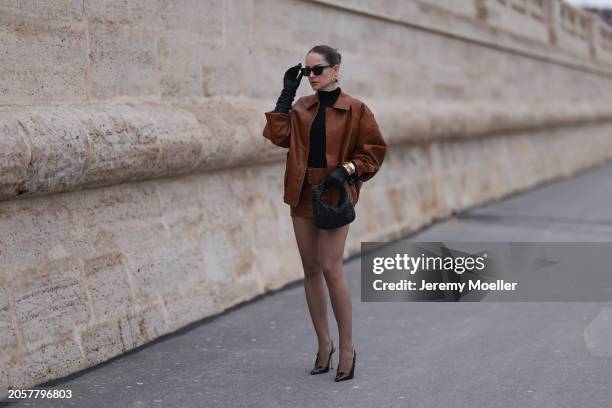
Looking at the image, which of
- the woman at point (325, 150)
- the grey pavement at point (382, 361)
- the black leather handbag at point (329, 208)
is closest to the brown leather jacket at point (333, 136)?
the woman at point (325, 150)

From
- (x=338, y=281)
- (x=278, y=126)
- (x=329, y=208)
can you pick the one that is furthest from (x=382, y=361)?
(x=278, y=126)

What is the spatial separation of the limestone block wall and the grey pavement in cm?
27

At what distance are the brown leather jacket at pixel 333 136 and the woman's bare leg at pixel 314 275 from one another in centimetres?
14

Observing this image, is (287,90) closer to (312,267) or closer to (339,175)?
(339,175)

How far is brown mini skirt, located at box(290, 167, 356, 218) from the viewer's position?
16.9 ft

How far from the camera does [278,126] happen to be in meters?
5.17

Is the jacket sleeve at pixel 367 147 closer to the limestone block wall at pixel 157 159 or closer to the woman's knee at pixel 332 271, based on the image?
the woman's knee at pixel 332 271

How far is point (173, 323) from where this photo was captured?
20.7 feet

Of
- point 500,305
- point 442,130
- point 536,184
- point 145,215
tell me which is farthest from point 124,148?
point 536,184

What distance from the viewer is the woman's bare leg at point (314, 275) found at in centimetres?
523

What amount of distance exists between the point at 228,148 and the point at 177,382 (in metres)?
2.24

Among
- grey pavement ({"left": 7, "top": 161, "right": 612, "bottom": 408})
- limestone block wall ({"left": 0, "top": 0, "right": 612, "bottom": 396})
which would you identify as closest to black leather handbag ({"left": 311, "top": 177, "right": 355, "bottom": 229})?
grey pavement ({"left": 7, "top": 161, "right": 612, "bottom": 408})

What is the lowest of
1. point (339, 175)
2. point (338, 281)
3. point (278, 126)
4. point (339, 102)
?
point (338, 281)

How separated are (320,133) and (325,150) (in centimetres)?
9
